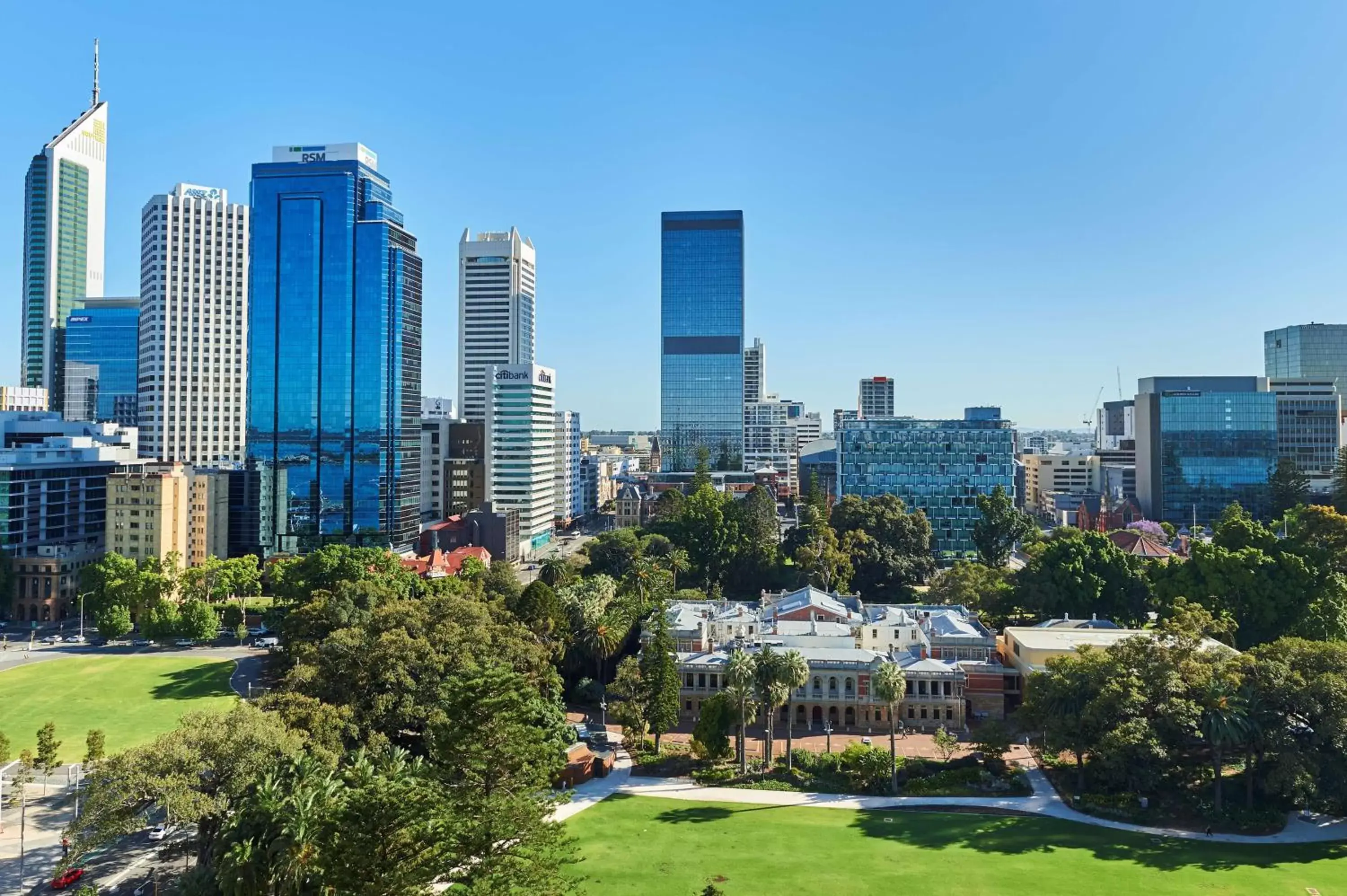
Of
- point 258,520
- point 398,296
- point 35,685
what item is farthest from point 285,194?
point 35,685

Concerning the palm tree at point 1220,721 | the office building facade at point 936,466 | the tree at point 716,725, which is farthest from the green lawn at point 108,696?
the office building facade at point 936,466

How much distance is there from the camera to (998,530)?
103 m

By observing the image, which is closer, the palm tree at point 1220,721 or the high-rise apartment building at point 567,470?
the palm tree at point 1220,721

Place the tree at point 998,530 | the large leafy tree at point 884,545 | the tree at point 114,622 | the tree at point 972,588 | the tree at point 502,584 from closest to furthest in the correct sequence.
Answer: the tree at point 502,584 → the tree at point 114,622 → the tree at point 972,588 → the large leafy tree at point 884,545 → the tree at point 998,530

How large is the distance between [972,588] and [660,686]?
38919 mm

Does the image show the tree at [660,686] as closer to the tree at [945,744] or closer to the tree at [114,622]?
the tree at [945,744]

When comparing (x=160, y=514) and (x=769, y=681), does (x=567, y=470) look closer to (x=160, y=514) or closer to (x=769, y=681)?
(x=160, y=514)

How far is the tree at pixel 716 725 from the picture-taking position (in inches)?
2040

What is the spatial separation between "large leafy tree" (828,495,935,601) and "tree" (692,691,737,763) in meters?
47.6

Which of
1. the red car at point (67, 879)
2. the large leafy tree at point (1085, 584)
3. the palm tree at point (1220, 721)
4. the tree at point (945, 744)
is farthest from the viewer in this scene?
the large leafy tree at point (1085, 584)

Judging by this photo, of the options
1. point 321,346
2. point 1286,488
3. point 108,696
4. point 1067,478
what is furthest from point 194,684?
point 1067,478

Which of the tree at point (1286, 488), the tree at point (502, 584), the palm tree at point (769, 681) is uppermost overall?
the tree at point (1286, 488)

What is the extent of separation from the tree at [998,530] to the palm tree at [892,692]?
5595cm

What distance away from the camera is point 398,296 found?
388ft
